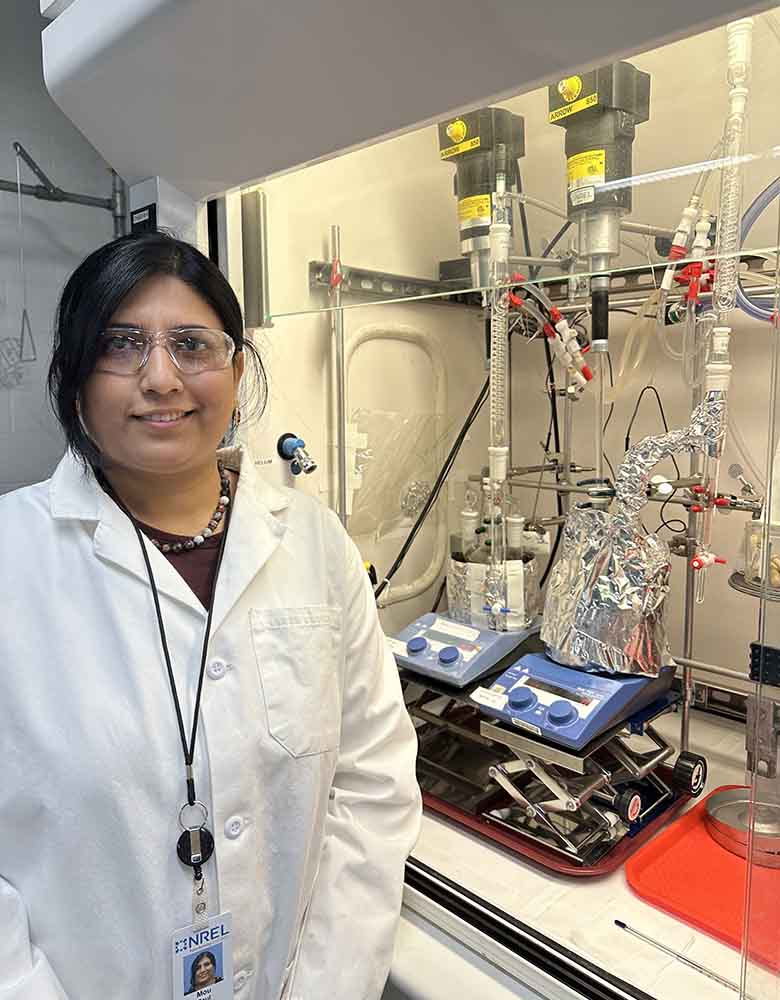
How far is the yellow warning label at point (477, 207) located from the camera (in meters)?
1.29

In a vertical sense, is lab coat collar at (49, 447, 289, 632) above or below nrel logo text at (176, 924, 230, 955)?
above

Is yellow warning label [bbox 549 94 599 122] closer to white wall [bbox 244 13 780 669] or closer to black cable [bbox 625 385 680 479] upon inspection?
white wall [bbox 244 13 780 669]

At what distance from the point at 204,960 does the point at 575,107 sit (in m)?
1.25

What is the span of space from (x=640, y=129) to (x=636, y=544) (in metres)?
0.67

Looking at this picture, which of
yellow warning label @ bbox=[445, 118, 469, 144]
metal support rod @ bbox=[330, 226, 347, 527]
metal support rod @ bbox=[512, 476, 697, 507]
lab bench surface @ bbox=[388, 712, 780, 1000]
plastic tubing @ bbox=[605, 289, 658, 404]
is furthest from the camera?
metal support rod @ bbox=[330, 226, 347, 527]

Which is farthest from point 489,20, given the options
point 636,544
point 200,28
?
point 636,544

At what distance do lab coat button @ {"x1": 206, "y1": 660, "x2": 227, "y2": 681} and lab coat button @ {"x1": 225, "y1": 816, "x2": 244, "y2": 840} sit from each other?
158mm

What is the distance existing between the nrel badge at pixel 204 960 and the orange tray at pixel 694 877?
0.64m

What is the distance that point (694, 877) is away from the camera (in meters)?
1.13

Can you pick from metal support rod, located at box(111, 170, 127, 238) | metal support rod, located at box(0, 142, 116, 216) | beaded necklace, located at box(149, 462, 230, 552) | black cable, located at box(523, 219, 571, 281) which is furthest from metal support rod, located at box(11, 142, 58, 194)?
black cable, located at box(523, 219, 571, 281)

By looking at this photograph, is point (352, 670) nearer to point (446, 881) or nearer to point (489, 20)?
point (446, 881)

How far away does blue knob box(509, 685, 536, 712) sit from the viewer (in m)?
1.25

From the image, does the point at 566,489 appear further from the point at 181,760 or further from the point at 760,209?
the point at 181,760

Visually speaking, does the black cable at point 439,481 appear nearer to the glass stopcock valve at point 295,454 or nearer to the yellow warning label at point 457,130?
the glass stopcock valve at point 295,454
